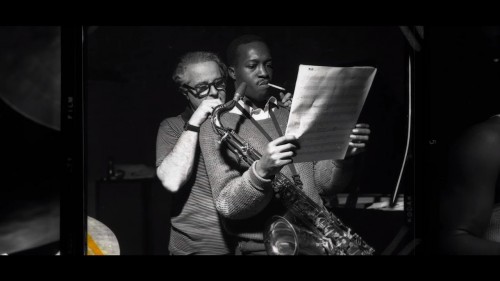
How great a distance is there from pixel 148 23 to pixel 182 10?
281 millimetres

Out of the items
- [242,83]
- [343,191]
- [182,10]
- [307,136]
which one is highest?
[182,10]

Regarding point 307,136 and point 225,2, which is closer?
point 307,136

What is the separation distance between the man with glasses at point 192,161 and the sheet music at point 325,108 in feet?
0.82

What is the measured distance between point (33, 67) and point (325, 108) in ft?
7.56

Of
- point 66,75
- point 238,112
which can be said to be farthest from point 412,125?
point 66,75

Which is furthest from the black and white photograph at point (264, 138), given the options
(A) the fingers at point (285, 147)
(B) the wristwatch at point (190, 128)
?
(A) the fingers at point (285, 147)

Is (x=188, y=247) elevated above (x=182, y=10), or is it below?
below

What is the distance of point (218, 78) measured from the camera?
400cm

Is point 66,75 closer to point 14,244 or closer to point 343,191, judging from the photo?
point 14,244

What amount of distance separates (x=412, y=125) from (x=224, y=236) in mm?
1669

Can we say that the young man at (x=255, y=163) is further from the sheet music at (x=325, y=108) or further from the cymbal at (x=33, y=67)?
the cymbal at (x=33, y=67)

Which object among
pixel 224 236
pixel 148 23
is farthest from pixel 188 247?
pixel 148 23

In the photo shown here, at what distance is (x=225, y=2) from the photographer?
407cm

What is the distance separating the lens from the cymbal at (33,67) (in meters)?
4.11
